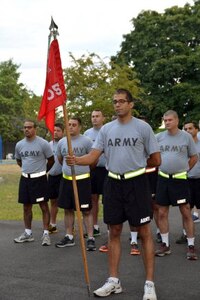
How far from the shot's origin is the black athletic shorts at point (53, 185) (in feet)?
29.9

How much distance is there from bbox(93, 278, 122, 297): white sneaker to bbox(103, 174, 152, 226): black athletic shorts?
0.63 metres

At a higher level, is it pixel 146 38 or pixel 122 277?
pixel 146 38

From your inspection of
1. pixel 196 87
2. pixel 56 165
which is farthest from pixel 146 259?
pixel 196 87

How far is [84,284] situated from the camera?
227 inches

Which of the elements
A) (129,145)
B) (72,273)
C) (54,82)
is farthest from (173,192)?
(54,82)

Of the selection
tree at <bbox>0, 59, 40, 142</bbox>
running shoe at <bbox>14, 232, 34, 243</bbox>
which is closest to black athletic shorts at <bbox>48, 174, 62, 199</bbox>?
running shoe at <bbox>14, 232, 34, 243</bbox>

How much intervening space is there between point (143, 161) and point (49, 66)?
57.2 inches

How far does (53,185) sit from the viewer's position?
9172 mm

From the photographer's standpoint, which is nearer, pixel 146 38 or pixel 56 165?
pixel 56 165

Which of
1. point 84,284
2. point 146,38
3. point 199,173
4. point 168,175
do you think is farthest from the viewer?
point 146,38

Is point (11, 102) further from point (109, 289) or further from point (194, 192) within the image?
point (109, 289)

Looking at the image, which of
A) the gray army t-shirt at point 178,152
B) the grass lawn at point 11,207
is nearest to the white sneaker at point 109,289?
the gray army t-shirt at point 178,152

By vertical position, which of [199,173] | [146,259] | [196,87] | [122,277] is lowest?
[122,277]

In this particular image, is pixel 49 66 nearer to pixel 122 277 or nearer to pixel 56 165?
pixel 122 277
